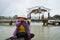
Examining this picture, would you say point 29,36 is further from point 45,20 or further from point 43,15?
point 43,15

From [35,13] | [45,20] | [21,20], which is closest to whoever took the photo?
[21,20]

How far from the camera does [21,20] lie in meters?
8.08

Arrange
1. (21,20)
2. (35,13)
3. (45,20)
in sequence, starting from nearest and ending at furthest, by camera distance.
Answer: (21,20) → (45,20) → (35,13)

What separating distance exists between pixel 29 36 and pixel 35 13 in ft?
194

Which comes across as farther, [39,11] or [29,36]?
[39,11]

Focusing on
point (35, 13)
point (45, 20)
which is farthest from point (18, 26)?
point (35, 13)

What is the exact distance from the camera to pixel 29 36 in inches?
321

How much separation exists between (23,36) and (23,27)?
0.28 metres

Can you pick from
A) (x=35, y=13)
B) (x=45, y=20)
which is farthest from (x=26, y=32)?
(x=35, y=13)

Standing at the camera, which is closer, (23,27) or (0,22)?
(23,27)

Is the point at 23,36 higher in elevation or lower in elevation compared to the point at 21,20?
lower

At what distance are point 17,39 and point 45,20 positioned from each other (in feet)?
172

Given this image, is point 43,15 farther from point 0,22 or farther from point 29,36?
point 29,36

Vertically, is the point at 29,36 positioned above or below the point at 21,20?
below
